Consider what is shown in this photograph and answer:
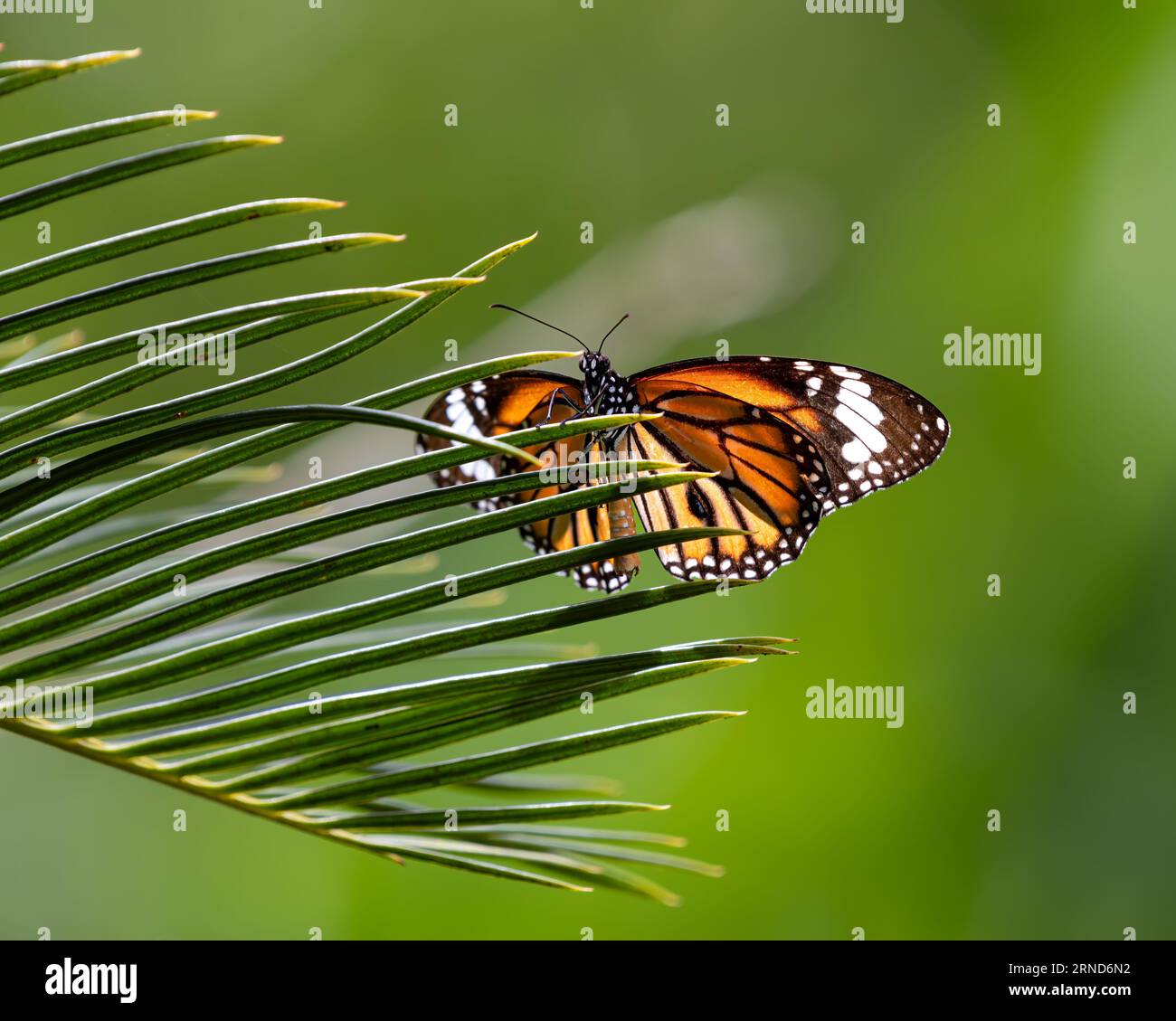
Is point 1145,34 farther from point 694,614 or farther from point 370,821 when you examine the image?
point 370,821

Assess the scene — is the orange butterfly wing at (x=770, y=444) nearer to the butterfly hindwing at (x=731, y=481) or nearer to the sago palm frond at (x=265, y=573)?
the butterfly hindwing at (x=731, y=481)

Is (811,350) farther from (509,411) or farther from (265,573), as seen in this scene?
(265,573)

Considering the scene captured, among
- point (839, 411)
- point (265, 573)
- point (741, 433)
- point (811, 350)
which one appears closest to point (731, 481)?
point (741, 433)

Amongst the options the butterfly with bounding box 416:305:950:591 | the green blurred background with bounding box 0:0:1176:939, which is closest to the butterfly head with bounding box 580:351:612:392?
the butterfly with bounding box 416:305:950:591

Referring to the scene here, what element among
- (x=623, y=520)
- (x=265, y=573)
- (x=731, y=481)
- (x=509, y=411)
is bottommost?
(x=265, y=573)

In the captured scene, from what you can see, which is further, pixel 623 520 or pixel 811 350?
pixel 811 350

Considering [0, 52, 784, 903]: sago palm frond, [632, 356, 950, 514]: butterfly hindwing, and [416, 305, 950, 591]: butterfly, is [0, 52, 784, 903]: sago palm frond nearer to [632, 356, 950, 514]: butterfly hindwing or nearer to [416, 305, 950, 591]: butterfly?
[416, 305, 950, 591]: butterfly

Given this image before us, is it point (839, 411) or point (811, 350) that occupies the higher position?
point (811, 350)

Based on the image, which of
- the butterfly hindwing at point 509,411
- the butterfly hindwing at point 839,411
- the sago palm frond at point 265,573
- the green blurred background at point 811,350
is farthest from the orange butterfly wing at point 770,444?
the green blurred background at point 811,350
